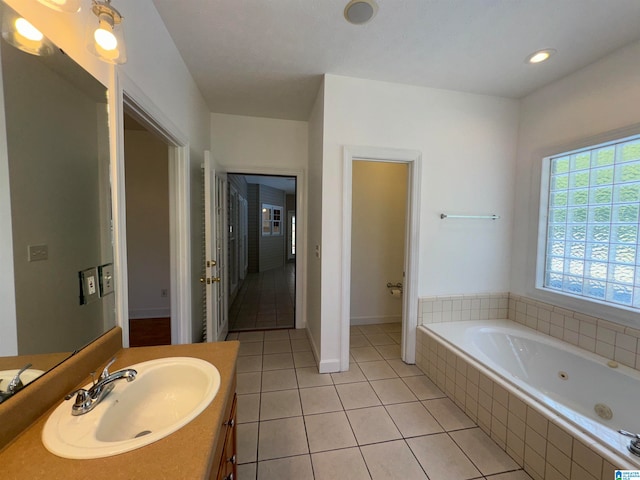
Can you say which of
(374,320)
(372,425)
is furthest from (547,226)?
(372,425)

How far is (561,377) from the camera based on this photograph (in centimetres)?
193

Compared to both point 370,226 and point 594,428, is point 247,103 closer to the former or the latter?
point 370,226

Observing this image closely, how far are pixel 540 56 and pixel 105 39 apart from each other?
2639mm

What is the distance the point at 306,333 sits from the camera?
311cm

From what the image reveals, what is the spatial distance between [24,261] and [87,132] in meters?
0.55

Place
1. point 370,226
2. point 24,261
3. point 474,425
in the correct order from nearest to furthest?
point 24,261 < point 474,425 < point 370,226

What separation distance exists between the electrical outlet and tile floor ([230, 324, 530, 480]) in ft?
4.64

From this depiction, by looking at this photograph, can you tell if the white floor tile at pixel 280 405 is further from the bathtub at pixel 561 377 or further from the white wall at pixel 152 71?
the bathtub at pixel 561 377

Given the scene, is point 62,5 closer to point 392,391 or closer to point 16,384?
point 16,384

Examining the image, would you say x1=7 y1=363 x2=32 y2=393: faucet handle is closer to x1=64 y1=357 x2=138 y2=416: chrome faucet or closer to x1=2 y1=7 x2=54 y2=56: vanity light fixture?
x1=64 y1=357 x2=138 y2=416: chrome faucet

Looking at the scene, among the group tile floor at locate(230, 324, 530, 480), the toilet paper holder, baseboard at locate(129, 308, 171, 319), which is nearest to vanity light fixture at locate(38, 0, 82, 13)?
tile floor at locate(230, 324, 530, 480)

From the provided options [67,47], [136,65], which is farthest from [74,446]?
[136,65]

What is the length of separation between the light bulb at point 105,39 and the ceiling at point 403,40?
2.66 ft


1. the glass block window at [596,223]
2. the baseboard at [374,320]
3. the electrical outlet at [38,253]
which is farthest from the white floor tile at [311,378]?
the glass block window at [596,223]
